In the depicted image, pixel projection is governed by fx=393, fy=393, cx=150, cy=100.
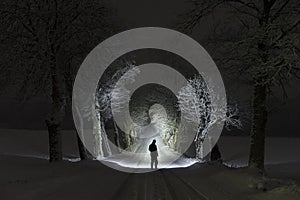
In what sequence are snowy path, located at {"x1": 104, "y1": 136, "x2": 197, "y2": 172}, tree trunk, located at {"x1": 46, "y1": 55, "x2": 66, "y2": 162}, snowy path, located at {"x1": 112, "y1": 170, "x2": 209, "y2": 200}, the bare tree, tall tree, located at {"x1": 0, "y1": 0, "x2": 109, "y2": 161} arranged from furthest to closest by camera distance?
1. the bare tree
2. snowy path, located at {"x1": 104, "y1": 136, "x2": 197, "y2": 172}
3. tree trunk, located at {"x1": 46, "y1": 55, "x2": 66, "y2": 162}
4. tall tree, located at {"x1": 0, "y1": 0, "x2": 109, "y2": 161}
5. snowy path, located at {"x1": 112, "y1": 170, "x2": 209, "y2": 200}

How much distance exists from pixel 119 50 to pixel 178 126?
2256 centimetres

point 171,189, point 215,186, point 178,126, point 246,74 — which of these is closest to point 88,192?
point 171,189

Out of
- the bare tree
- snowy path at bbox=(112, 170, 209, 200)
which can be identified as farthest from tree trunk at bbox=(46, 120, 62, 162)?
the bare tree

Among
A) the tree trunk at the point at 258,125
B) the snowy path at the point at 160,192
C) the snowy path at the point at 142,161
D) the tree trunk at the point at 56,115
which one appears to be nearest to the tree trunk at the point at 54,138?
the tree trunk at the point at 56,115

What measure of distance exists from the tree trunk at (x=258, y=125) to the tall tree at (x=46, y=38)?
938 cm

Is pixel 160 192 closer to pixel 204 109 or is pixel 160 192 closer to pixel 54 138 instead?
pixel 54 138

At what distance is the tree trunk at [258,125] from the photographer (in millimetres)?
17750

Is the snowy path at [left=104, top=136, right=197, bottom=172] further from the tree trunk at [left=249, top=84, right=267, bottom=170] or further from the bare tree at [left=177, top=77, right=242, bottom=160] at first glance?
the tree trunk at [left=249, top=84, right=267, bottom=170]

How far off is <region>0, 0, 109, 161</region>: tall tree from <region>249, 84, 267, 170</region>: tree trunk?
938 cm

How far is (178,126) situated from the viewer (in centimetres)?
5138

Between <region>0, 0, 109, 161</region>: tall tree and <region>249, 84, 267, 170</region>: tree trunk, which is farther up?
<region>0, 0, 109, 161</region>: tall tree

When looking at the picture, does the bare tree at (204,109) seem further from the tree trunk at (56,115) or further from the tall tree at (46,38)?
the tall tree at (46,38)

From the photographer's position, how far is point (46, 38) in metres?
19.9

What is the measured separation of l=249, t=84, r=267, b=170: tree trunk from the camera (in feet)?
58.2
